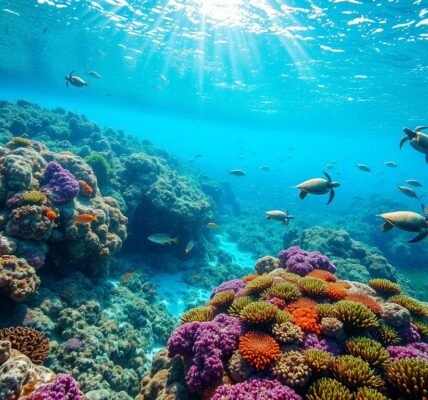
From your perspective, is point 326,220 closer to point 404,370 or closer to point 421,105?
point 421,105

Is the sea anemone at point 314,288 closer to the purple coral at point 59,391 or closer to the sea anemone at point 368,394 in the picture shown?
the sea anemone at point 368,394

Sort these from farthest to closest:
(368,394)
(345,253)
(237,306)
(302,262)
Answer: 1. (345,253)
2. (302,262)
3. (237,306)
4. (368,394)

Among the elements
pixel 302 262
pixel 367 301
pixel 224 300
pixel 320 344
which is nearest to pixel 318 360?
pixel 320 344

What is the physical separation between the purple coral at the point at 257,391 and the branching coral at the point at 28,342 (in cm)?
362

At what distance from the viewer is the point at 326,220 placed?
31953 millimetres

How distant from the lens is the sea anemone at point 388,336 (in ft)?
14.8

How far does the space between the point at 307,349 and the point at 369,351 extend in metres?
0.81

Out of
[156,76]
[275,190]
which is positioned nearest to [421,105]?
[275,190]

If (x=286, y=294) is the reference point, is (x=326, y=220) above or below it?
below

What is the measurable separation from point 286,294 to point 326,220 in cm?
2886

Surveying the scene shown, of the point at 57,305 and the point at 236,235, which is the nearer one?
the point at 57,305

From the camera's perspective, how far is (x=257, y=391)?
3.68 meters

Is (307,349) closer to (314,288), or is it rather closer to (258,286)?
(314,288)

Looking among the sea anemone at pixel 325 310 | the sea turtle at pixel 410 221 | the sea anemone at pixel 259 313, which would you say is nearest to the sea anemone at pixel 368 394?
the sea anemone at pixel 325 310
